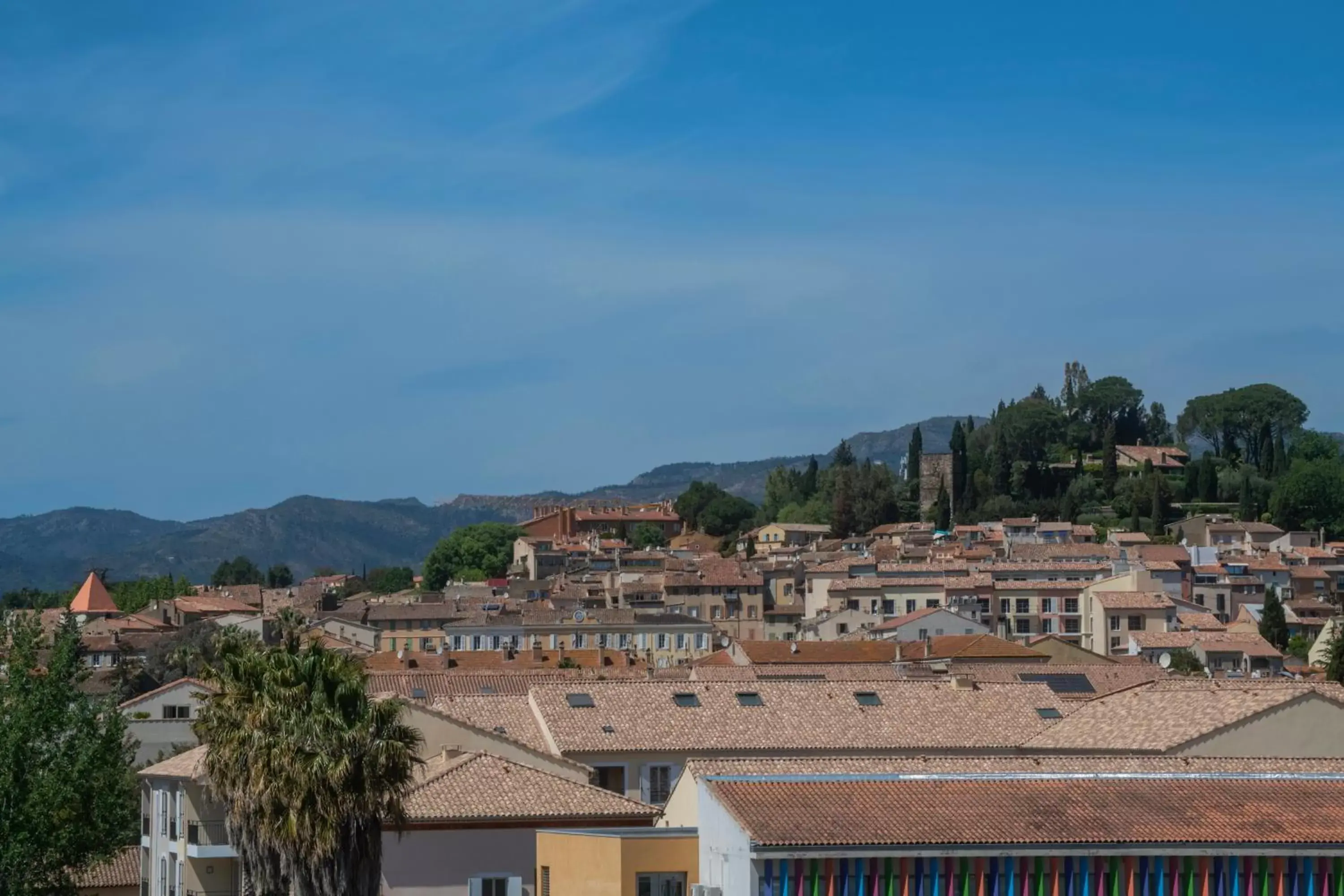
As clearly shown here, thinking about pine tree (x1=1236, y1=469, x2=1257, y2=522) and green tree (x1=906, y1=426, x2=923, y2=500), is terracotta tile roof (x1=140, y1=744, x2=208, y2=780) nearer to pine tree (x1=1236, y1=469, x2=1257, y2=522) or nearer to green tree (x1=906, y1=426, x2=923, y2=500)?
pine tree (x1=1236, y1=469, x2=1257, y2=522)

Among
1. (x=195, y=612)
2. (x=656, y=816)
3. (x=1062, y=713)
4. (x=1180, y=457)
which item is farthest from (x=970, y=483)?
(x=656, y=816)

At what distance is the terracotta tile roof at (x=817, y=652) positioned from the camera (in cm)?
7706

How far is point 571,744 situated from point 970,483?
13623 centimetres

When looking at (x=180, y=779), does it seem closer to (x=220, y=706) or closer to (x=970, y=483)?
(x=220, y=706)

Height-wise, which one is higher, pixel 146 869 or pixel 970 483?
pixel 970 483

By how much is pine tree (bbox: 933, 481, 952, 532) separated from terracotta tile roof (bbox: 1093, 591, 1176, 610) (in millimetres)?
49335

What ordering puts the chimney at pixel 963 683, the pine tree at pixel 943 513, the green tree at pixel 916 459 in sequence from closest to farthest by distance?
1. the chimney at pixel 963 683
2. the pine tree at pixel 943 513
3. the green tree at pixel 916 459

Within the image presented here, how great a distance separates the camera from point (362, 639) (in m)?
128

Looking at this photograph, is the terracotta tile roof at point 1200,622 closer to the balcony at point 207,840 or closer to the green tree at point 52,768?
the balcony at point 207,840

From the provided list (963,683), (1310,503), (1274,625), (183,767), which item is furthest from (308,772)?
(1310,503)

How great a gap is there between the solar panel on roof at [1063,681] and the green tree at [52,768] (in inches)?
928

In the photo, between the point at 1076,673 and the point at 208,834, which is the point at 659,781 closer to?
the point at 208,834

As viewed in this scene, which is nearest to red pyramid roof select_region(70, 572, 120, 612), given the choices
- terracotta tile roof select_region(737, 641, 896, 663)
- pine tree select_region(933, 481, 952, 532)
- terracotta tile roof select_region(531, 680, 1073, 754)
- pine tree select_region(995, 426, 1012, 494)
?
pine tree select_region(933, 481, 952, 532)

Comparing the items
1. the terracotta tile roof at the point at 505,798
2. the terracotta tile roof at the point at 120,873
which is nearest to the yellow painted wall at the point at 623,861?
the terracotta tile roof at the point at 505,798
